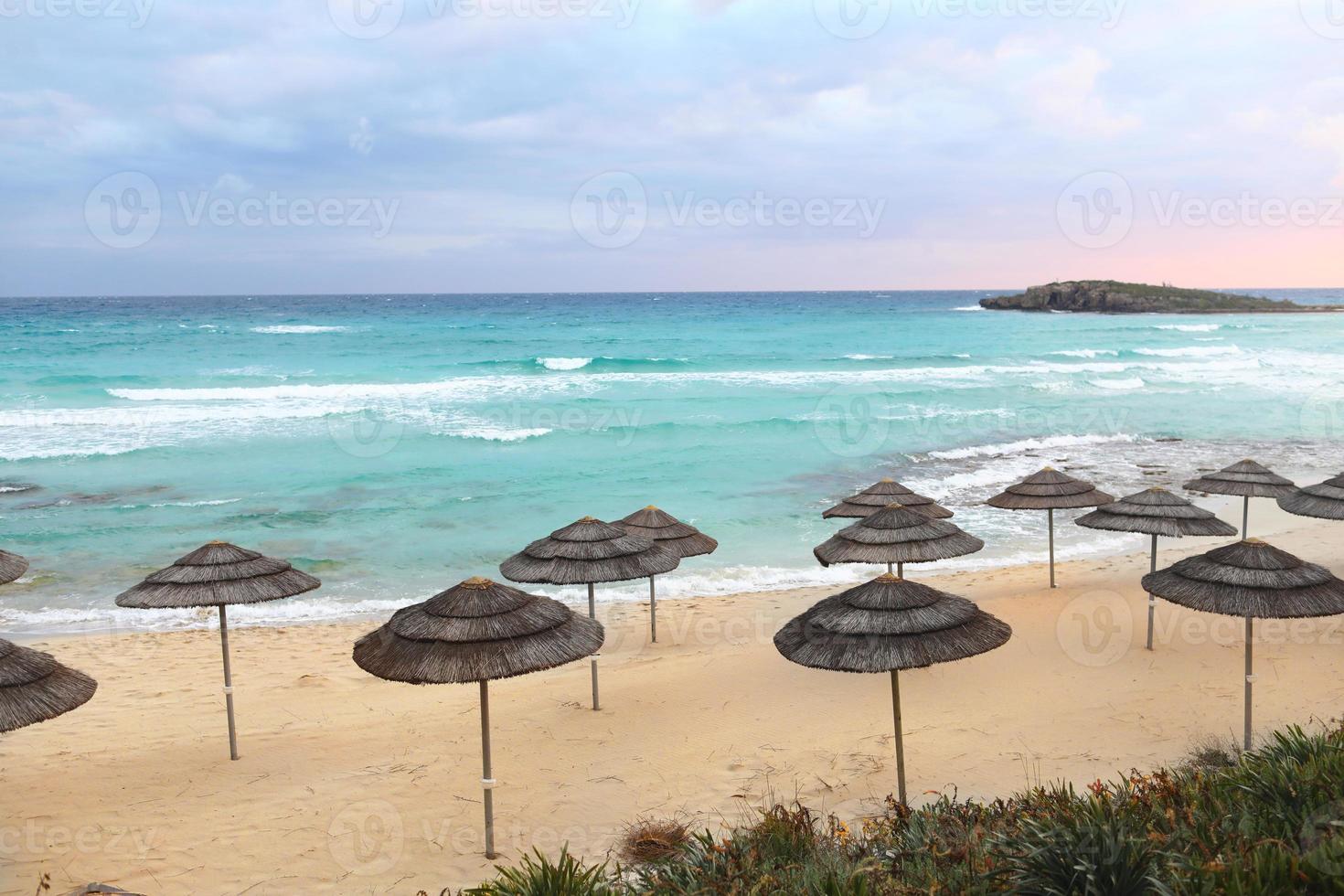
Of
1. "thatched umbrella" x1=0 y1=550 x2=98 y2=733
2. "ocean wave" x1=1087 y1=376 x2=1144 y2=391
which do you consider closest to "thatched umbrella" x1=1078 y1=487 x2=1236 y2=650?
"thatched umbrella" x1=0 y1=550 x2=98 y2=733

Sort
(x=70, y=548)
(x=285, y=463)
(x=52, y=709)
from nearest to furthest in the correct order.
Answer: (x=52, y=709) → (x=70, y=548) → (x=285, y=463)

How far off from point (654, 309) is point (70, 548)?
313 ft

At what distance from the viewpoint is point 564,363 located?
162 feet

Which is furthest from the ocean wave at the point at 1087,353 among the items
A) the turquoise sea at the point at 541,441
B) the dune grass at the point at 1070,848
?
the dune grass at the point at 1070,848

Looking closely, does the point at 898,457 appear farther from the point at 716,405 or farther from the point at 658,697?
the point at 658,697

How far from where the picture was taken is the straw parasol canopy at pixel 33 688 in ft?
21.0

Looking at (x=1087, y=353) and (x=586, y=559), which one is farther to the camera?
(x=1087, y=353)

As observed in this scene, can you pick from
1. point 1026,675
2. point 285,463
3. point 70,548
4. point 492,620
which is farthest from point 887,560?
point 285,463

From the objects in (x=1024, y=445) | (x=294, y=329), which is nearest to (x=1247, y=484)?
(x=1024, y=445)

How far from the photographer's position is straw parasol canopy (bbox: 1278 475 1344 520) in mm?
11789

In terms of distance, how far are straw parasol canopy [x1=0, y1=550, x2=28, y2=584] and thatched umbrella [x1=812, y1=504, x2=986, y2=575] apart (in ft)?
28.8

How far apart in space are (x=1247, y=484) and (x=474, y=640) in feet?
38.9

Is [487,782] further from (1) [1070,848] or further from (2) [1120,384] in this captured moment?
(2) [1120,384]

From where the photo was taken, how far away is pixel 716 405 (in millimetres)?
35562
